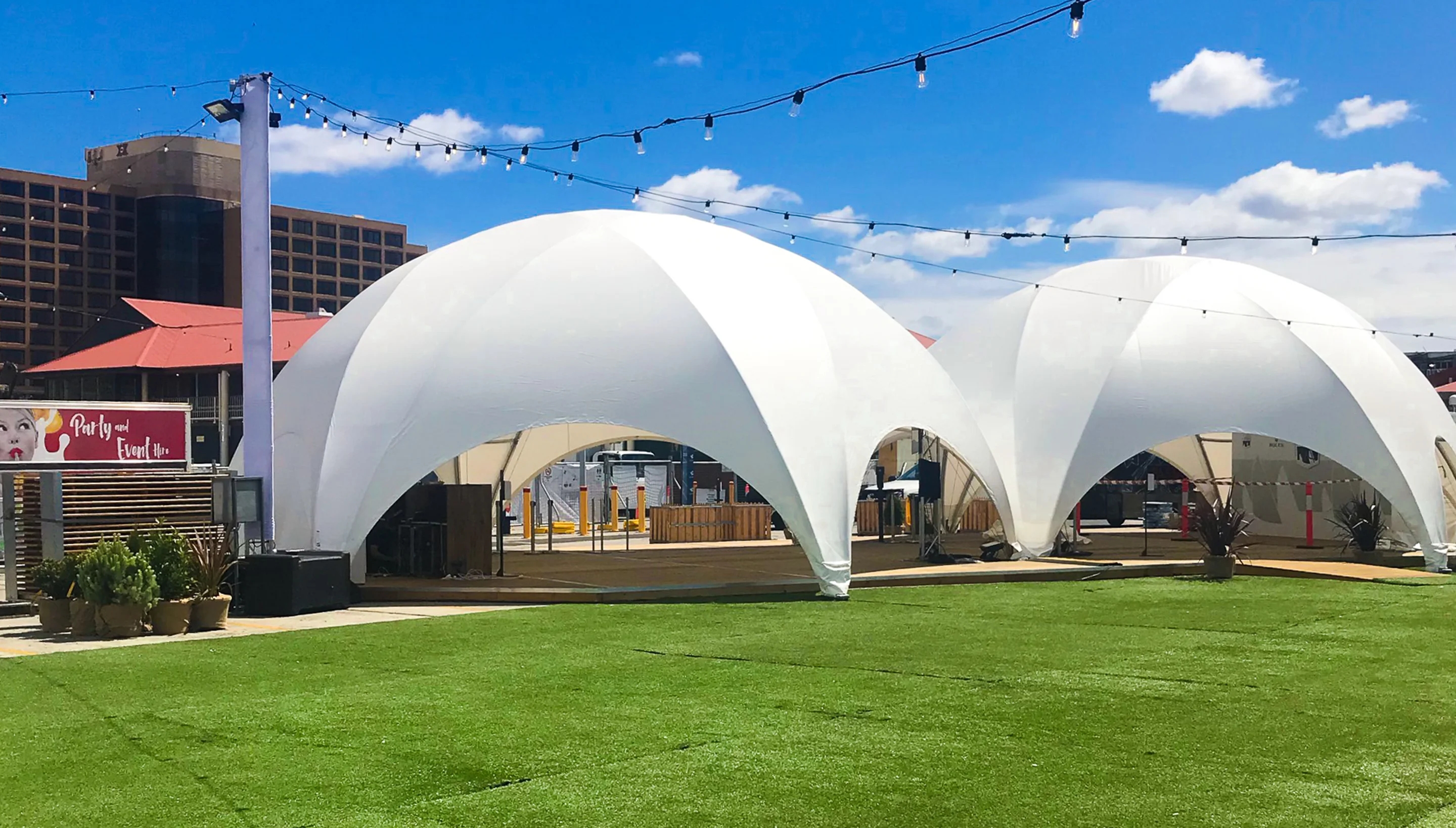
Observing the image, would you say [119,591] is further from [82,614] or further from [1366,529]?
[1366,529]

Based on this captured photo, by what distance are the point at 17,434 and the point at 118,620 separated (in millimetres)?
8028

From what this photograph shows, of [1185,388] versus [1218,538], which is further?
[1185,388]

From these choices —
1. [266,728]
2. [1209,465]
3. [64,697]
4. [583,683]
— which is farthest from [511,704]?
[1209,465]

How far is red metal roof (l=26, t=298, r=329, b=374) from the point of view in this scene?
198 feet

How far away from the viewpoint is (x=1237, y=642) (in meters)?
12.8

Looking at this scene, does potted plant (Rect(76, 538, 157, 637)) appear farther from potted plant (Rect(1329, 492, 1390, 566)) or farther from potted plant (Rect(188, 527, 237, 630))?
potted plant (Rect(1329, 492, 1390, 566))

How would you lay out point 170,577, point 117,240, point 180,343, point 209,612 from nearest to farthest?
1. point 170,577
2. point 209,612
3. point 180,343
4. point 117,240

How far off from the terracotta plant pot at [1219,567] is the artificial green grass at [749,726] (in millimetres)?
5608

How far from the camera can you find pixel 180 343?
64.6 meters

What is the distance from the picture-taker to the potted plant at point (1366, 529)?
24.2 m

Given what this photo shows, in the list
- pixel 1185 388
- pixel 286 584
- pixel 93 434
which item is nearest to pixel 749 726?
pixel 286 584

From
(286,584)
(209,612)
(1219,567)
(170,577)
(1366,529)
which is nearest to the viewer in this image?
(170,577)

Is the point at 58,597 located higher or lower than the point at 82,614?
higher

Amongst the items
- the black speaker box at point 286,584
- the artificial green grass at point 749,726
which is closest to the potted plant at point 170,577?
the artificial green grass at point 749,726
